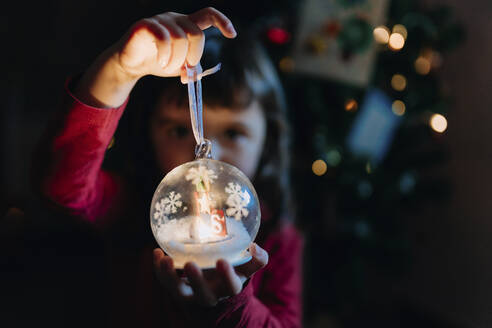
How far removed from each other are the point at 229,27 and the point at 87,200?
1.66 feet

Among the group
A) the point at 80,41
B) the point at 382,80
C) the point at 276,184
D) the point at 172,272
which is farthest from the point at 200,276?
the point at 80,41

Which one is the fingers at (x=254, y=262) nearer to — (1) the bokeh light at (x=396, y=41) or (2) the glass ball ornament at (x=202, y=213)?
(2) the glass ball ornament at (x=202, y=213)

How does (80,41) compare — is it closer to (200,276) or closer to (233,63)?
(233,63)

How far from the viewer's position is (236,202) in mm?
585

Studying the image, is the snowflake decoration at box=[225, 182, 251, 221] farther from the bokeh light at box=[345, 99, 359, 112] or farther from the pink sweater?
the bokeh light at box=[345, 99, 359, 112]

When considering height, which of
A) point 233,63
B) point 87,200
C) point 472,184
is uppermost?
point 233,63

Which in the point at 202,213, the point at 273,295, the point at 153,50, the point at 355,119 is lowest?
the point at 273,295

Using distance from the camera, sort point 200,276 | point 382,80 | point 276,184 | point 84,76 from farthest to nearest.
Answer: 1. point 382,80
2. point 276,184
3. point 84,76
4. point 200,276

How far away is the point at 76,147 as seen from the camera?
2.28ft

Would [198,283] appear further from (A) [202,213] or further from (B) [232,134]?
(B) [232,134]

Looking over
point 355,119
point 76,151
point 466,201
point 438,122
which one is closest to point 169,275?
point 76,151

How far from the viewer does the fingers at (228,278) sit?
20.9 inches

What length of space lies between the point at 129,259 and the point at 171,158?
0.98ft

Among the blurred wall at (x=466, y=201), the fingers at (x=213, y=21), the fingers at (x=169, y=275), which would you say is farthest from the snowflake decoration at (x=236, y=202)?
the blurred wall at (x=466, y=201)
